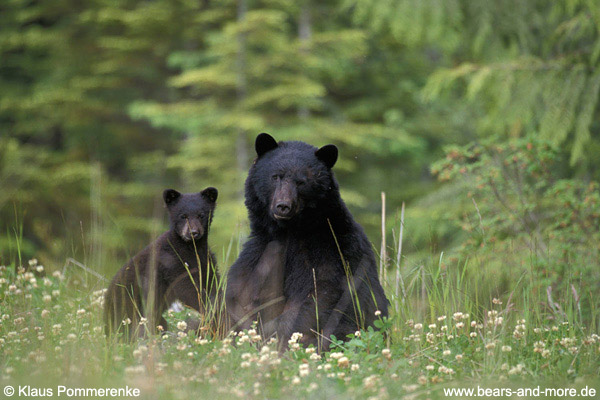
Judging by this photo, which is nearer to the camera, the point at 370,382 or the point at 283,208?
the point at 370,382

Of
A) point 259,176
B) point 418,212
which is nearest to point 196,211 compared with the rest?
point 259,176

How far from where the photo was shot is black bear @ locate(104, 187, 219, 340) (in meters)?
4.47

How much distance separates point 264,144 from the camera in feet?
14.4

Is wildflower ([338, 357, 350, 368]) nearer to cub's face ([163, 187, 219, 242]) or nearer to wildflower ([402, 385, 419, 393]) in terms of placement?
wildflower ([402, 385, 419, 393])

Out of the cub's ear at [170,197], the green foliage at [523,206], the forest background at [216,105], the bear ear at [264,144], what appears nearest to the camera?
the bear ear at [264,144]

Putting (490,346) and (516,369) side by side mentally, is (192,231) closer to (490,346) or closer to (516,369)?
(490,346)

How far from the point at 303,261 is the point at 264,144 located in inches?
32.4

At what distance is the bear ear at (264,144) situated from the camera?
435 cm

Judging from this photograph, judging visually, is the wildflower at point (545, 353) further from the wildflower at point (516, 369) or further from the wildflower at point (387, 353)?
the wildflower at point (387, 353)

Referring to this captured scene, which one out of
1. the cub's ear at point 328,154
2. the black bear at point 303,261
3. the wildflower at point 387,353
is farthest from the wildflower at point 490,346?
the cub's ear at point 328,154

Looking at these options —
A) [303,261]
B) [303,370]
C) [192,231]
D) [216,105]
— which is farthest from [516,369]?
[216,105]

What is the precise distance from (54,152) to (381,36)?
925 centimetres

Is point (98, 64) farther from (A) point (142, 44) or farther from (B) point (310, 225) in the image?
(B) point (310, 225)

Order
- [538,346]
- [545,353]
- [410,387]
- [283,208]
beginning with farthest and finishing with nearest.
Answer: [283,208] → [538,346] → [545,353] → [410,387]
